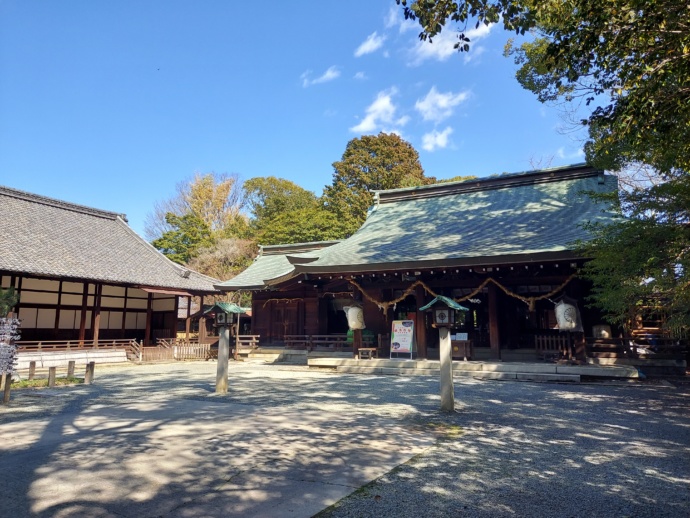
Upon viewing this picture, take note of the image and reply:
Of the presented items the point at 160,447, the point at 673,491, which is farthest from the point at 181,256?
the point at 673,491

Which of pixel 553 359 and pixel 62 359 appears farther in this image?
pixel 62 359

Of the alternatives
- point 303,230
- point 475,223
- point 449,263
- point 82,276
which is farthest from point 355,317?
point 303,230

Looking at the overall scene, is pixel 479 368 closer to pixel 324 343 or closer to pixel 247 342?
pixel 324 343

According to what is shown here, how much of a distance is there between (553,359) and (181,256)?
2958cm

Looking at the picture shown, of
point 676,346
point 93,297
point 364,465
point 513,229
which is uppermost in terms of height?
point 513,229

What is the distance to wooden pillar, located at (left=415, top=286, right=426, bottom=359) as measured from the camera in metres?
14.6

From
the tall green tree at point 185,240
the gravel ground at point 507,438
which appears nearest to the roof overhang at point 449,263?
the gravel ground at point 507,438

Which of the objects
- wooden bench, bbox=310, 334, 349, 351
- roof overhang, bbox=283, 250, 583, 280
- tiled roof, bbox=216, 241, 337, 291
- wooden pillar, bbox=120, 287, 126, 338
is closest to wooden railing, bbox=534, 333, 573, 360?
roof overhang, bbox=283, 250, 583, 280

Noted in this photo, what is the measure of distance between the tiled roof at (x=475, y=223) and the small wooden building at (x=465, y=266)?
4 cm

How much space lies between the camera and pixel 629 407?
8070 millimetres

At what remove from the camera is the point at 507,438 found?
5988mm

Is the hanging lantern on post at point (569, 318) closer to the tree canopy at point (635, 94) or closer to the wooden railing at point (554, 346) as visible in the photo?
the wooden railing at point (554, 346)

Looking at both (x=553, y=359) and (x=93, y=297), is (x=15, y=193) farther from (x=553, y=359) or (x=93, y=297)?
(x=553, y=359)

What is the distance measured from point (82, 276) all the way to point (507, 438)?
1777cm
